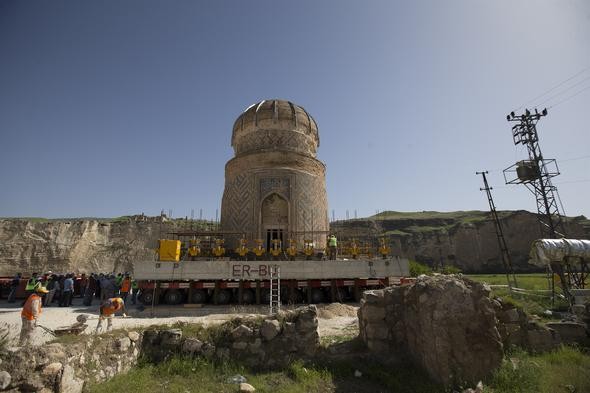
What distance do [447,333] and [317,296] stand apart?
27.1 ft

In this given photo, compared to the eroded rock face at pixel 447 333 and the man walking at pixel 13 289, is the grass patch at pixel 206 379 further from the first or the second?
the man walking at pixel 13 289

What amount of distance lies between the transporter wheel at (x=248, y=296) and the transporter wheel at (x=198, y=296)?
1.64 meters

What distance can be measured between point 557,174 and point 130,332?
72.5 ft

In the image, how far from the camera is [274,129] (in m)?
19.0

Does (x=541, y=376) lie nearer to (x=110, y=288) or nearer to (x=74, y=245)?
(x=110, y=288)

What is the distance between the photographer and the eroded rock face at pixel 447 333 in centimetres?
534

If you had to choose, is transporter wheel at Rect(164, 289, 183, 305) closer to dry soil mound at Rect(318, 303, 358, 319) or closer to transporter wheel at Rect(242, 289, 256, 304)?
transporter wheel at Rect(242, 289, 256, 304)

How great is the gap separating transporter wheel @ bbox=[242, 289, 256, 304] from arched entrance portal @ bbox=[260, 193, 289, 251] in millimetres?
3588

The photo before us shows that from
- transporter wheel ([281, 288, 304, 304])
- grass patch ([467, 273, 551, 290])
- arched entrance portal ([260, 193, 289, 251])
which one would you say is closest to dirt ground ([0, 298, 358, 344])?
transporter wheel ([281, 288, 304, 304])

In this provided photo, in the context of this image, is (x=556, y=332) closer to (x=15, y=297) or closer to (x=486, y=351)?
(x=486, y=351)

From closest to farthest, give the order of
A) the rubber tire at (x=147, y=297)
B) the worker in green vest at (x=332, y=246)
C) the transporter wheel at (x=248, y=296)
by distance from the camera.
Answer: the rubber tire at (x=147, y=297) → the transporter wheel at (x=248, y=296) → the worker in green vest at (x=332, y=246)

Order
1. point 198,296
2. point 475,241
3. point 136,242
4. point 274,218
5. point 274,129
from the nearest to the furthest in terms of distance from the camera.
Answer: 1. point 198,296
2. point 274,218
3. point 274,129
4. point 136,242
5. point 475,241

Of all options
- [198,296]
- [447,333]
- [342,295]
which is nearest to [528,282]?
[342,295]

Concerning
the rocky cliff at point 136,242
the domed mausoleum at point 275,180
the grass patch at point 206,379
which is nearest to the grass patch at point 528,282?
the domed mausoleum at point 275,180
